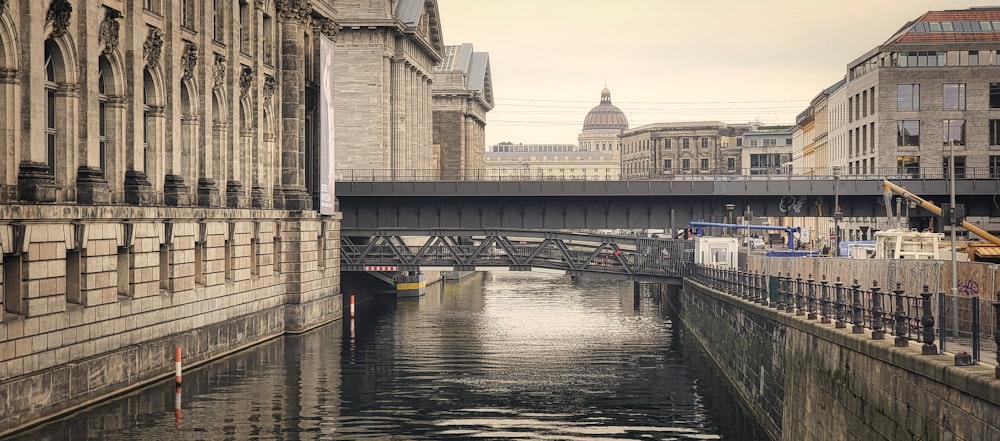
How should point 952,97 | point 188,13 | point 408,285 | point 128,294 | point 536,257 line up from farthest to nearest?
point 952,97 → point 408,285 → point 536,257 → point 188,13 → point 128,294

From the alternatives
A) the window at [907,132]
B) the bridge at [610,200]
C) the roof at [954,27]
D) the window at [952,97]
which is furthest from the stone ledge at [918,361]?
the roof at [954,27]

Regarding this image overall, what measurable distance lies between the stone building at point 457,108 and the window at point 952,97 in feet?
→ 206

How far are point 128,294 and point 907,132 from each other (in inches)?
3013

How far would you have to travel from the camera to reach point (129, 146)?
49.3 m

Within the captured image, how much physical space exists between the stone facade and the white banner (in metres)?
1.05

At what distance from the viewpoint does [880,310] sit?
25.7 meters

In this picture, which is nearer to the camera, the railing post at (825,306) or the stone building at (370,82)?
the railing post at (825,306)

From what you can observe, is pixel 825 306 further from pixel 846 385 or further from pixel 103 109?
pixel 103 109

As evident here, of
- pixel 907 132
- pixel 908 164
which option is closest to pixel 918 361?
pixel 908 164

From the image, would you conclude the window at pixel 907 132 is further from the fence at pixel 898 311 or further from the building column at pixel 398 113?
the fence at pixel 898 311

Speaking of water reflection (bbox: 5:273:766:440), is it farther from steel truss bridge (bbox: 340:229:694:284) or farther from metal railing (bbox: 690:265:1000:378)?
metal railing (bbox: 690:265:1000:378)

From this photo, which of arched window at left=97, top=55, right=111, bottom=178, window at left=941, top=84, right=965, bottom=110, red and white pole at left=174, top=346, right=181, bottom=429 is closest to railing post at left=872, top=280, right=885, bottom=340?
red and white pole at left=174, top=346, right=181, bottom=429

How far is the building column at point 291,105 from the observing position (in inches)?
2867

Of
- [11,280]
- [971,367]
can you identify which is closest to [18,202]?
[11,280]
